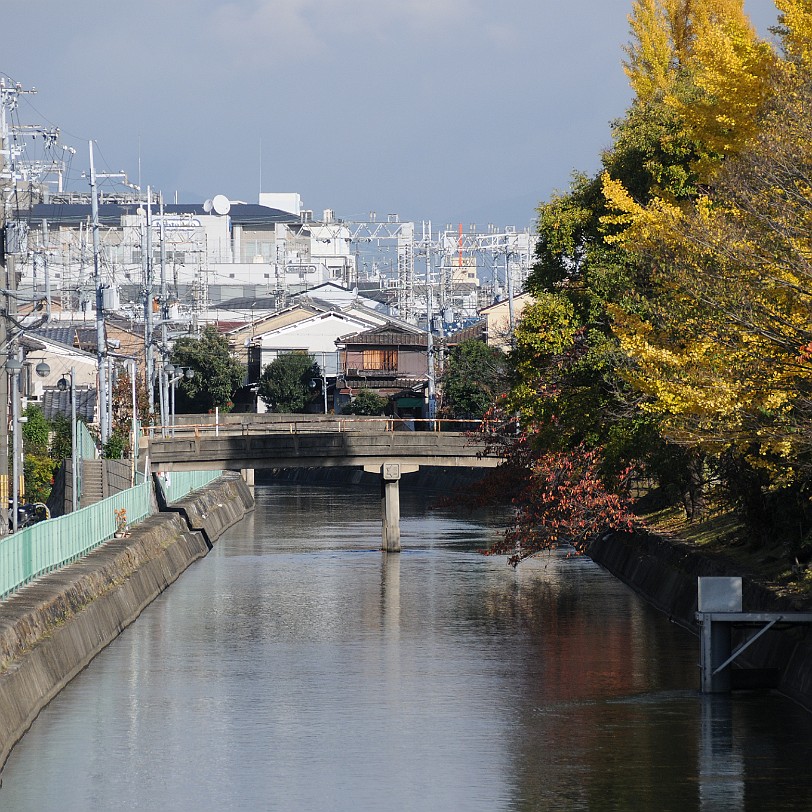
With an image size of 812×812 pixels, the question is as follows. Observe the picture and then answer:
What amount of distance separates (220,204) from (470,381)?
95.0 meters

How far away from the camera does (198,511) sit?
6762cm

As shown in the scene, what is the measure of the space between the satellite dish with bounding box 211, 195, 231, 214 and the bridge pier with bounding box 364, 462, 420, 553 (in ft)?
397

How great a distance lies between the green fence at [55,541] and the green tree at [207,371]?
201ft

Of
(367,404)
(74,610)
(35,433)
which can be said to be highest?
(367,404)

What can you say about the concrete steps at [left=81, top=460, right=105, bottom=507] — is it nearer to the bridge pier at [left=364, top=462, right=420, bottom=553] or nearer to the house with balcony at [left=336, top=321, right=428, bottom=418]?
the bridge pier at [left=364, top=462, right=420, bottom=553]

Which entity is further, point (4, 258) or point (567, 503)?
point (4, 258)

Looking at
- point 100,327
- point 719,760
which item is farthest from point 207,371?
point 719,760

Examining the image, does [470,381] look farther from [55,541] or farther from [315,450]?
[55,541]

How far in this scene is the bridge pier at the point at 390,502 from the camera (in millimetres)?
60688

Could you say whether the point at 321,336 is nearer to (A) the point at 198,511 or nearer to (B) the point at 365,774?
(A) the point at 198,511

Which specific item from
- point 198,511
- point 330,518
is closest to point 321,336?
point 330,518

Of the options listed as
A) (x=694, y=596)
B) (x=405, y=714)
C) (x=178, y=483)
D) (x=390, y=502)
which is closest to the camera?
(x=405, y=714)

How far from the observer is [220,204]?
588 feet


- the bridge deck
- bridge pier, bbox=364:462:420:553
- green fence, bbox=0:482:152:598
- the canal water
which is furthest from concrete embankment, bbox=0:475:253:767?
bridge pier, bbox=364:462:420:553
